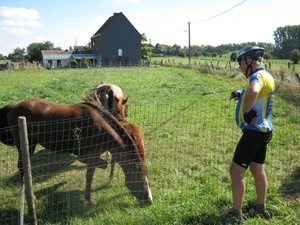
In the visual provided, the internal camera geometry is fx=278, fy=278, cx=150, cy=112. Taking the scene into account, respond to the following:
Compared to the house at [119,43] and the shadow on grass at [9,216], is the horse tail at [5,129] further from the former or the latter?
the house at [119,43]

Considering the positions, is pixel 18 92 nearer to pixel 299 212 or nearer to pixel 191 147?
pixel 191 147

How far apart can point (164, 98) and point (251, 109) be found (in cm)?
955

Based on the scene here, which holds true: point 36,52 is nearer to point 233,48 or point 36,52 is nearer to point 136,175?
point 233,48

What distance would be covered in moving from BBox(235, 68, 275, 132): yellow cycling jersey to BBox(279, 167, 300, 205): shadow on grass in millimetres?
1492

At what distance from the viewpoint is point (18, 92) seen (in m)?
12.9

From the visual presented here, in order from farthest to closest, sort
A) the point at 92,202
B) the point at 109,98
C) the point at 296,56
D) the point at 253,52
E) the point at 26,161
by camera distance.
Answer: the point at 296,56
the point at 109,98
the point at 92,202
the point at 26,161
the point at 253,52

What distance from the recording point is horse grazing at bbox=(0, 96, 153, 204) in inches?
159

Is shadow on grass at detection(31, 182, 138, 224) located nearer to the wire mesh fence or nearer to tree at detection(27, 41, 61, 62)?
the wire mesh fence

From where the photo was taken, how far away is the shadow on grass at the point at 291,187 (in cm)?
404

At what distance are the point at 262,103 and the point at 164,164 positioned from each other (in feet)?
9.29

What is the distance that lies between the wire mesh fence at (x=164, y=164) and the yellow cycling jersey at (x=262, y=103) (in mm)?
1611

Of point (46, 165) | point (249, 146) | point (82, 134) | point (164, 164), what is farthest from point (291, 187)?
point (46, 165)

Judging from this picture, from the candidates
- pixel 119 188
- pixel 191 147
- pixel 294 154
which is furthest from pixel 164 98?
pixel 119 188

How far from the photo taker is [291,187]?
4320mm
